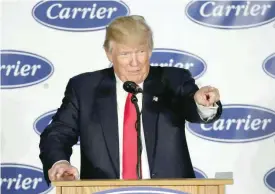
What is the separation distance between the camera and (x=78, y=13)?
334 centimetres

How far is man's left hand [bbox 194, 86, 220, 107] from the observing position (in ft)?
6.49

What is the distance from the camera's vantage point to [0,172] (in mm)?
3246

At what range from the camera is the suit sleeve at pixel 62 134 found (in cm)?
215

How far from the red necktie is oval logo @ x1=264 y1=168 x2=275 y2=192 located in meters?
1.15

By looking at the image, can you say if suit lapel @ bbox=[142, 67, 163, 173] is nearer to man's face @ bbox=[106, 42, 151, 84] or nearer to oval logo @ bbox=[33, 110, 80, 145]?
man's face @ bbox=[106, 42, 151, 84]

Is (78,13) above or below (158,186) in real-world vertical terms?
above

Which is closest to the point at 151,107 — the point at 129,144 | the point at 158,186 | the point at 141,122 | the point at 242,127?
the point at 141,122

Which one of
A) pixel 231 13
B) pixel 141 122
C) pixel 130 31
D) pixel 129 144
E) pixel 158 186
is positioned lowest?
pixel 158 186

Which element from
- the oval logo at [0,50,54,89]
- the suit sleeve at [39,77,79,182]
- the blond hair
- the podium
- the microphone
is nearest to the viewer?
the podium

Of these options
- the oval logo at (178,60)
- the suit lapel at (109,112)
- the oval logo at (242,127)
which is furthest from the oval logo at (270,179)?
the suit lapel at (109,112)

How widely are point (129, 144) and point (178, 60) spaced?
104 centimetres

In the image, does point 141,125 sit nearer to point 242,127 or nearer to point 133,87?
point 133,87

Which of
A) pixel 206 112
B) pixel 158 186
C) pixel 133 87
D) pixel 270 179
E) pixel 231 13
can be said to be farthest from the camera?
pixel 231 13

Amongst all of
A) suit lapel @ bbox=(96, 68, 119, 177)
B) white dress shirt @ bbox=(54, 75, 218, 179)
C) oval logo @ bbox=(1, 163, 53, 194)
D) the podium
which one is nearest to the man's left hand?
white dress shirt @ bbox=(54, 75, 218, 179)
